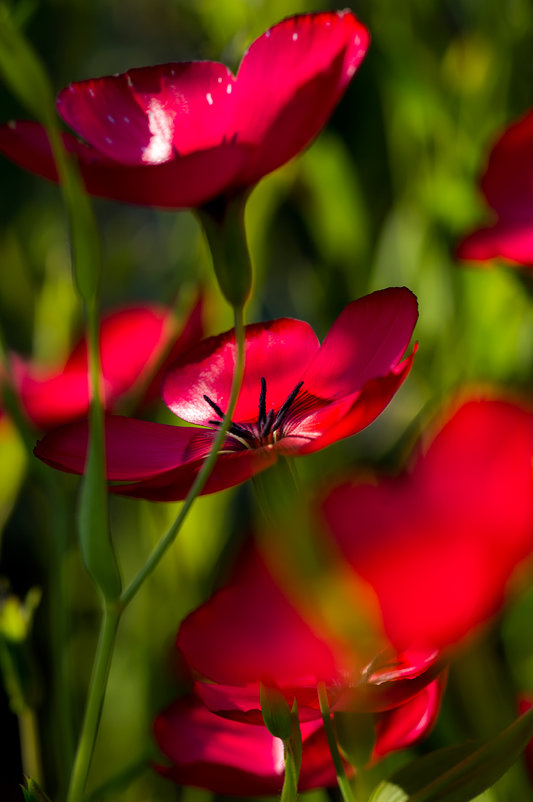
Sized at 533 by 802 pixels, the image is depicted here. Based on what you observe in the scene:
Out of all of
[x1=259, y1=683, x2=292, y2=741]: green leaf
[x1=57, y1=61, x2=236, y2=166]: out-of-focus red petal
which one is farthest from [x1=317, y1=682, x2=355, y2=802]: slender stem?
[x1=57, y1=61, x2=236, y2=166]: out-of-focus red petal

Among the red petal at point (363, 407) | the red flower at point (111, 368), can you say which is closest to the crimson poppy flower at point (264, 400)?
the red petal at point (363, 407)

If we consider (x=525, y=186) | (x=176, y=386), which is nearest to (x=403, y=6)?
(x=525, y=186)

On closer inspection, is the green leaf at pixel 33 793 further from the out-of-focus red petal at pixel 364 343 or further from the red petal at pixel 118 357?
the red petal at pixel 118 357

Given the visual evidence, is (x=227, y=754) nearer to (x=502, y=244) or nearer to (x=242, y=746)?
(x=242, y=746)

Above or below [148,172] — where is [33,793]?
below

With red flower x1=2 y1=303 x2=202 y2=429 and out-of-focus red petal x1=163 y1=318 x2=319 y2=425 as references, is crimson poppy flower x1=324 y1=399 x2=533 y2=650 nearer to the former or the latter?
out-of-focus red petal x1=163 y1=318 x2=319 y2=425

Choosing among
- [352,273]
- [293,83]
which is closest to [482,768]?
[293,83]
